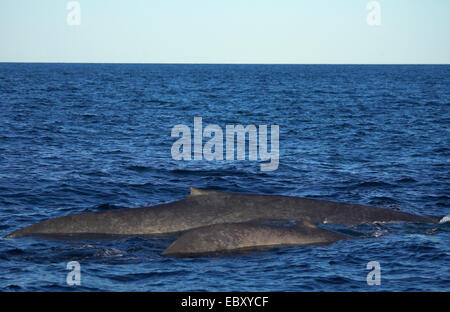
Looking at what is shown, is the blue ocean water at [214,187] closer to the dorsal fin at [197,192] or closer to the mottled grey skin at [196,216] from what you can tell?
the mottled grey skin at [196,216]

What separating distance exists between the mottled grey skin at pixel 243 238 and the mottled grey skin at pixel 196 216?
2.72 ft

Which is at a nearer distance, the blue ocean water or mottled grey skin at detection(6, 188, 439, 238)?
the blue ocean water

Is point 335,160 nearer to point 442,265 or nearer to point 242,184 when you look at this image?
point 242,184

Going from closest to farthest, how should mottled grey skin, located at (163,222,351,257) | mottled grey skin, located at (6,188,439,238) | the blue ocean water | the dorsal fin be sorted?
the blue ocean water < mottled grey skin, located at (163,222,351,257) < mottled grey skin, located at (6,188,439,238) < the dorsal fin

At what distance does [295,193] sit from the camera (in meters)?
23.5

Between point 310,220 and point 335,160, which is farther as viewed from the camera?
point 335,160

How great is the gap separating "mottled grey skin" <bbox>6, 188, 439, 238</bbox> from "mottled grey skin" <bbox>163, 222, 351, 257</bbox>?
831 mm

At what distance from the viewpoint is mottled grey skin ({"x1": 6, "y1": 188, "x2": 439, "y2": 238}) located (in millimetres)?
16688

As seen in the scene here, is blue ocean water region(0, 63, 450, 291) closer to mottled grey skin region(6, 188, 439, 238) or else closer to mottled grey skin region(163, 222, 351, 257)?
mottled grey skin region(163, 222, 351, 257)

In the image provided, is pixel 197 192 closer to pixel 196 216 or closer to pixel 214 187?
pixel 196 216

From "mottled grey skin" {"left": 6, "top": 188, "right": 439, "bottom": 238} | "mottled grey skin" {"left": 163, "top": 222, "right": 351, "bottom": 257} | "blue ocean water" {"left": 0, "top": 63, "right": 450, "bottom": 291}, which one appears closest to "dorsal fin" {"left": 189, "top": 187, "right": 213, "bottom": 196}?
"mottled grey skin" {"left": 6, "top": 188, "right": 439, "bottom": 238}

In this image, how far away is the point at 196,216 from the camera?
1686 cm
